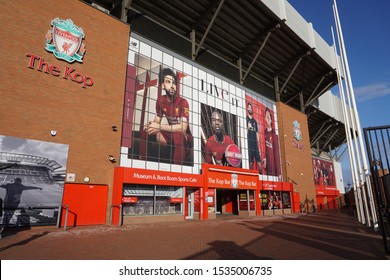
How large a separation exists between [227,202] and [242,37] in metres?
19.2

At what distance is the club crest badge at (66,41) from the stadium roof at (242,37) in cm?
511

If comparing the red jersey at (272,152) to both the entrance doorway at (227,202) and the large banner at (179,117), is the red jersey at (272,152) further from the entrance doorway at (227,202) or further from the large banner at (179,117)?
the entrance doorway at (227,202)

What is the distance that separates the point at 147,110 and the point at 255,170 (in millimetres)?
14199

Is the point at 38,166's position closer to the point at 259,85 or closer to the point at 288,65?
the point at 259,85

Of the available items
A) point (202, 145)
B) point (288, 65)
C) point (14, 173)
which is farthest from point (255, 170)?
point (14, 173)

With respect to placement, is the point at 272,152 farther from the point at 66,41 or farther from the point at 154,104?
the point at 66,41

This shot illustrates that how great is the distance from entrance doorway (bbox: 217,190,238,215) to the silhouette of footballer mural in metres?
18.7

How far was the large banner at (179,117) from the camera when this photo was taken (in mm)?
19156

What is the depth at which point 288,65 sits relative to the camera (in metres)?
35.1

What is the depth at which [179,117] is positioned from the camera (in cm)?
2228

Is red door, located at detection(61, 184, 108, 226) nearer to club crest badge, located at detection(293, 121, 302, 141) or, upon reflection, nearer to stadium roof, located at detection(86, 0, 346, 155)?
stadium roof, located at detection(86, 0, 346, 155)

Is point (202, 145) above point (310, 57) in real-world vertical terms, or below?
below

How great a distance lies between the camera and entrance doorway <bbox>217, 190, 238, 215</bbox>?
27922mm

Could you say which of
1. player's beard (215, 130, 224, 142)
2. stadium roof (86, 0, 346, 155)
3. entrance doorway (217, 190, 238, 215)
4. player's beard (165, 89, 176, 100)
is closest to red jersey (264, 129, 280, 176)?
entrance doorway (217, 190, 238, 215)
